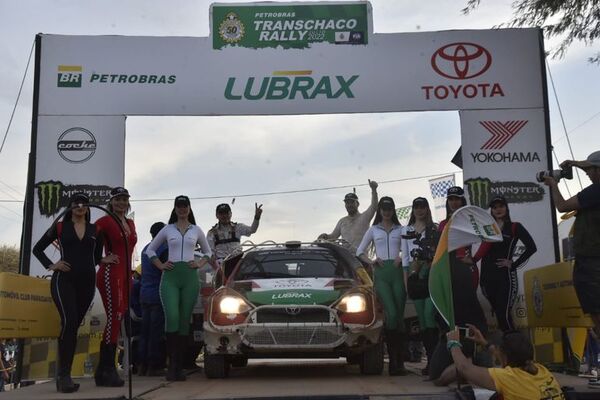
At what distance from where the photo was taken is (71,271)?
6.36 metres

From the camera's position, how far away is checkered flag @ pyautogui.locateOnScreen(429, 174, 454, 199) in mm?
19406

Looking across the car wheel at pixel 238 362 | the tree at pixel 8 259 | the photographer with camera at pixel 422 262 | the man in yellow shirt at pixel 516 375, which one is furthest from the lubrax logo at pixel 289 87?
the tree at pixel 8 259

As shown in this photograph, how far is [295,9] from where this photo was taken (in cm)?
934

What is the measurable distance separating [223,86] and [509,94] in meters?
3.86

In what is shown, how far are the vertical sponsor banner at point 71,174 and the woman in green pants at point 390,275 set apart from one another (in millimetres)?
3663

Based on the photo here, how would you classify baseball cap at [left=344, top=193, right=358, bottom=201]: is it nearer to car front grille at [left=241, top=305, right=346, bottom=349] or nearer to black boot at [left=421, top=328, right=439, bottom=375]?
black boot at [left=421, top=328, right=439, bottom=375]

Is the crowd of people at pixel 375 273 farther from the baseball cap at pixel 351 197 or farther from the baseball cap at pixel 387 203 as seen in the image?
the baseball cap at pixel 351 197

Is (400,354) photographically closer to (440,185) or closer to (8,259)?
(440,185)

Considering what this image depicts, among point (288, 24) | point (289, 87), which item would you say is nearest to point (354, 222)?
point (289, 87)

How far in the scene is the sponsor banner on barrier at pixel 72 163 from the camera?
902cm

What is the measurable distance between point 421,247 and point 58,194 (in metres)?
4.87

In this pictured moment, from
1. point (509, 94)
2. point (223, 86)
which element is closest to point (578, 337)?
point (509, 94)

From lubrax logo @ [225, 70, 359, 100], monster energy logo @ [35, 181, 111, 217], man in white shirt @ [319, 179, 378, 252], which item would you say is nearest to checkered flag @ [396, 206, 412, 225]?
man in white shirt @ [319, 179, 378, 252]

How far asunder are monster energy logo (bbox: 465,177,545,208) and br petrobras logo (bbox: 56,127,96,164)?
5043 millimetres
